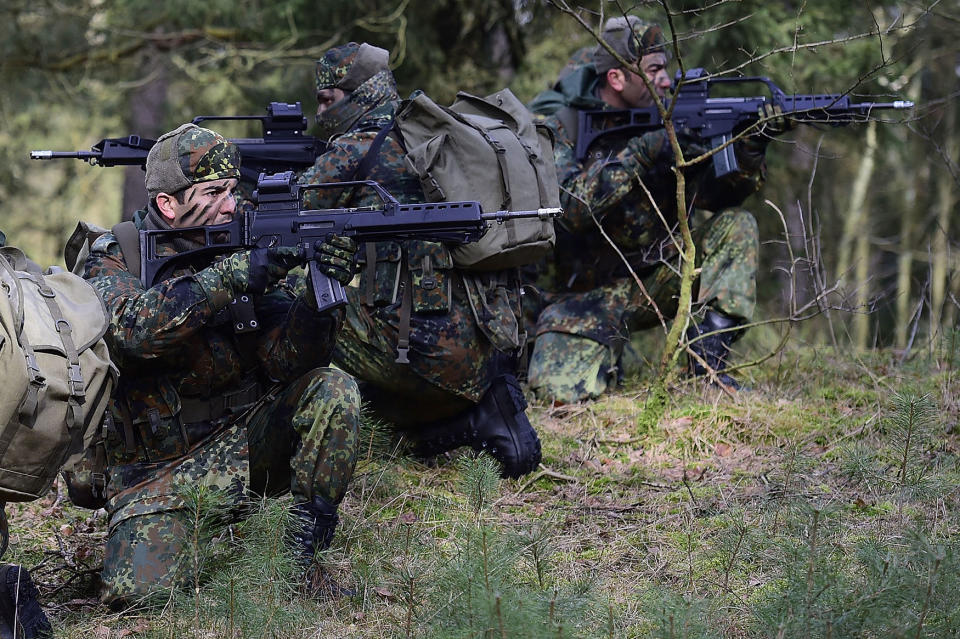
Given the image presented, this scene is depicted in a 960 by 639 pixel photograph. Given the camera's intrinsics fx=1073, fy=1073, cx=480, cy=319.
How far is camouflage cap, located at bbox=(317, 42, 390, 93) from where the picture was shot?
5.78m

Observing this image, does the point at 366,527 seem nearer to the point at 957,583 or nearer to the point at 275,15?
the point at 957,583

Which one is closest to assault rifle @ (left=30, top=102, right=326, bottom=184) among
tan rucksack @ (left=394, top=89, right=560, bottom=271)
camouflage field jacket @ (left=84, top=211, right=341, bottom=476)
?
tan rucksack @ (left=394, top=89, right=560, bottom=271)

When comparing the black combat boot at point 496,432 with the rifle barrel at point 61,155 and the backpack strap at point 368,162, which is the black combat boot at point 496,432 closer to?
the backpack strap at point 368,162

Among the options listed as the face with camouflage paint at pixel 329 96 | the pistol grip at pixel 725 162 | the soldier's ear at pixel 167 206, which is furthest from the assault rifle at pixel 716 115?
the soldier's ear at pixel 167 206

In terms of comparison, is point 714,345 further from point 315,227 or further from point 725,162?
point 315,227

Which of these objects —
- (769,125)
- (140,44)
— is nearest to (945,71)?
(769,125)

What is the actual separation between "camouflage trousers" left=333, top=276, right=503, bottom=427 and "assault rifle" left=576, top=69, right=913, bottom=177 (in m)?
1.89

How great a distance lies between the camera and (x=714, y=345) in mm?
6660

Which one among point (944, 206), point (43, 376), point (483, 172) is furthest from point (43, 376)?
point (944, 206)

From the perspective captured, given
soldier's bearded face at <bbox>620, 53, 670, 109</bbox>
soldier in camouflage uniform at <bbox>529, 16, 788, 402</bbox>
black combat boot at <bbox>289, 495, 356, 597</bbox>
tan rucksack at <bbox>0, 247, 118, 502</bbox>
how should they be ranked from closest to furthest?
tan rucksack at <bbox>0, 247, 118, 502</bbox> → black combat boot at <bbox>289, 495, 356, 597</bbox> → soldier in camouflage uniform at <bbox>529, 16, 788, 402</bbox> → soldier's bearded face at <bbox>620, 53, 670, 109</bbox>

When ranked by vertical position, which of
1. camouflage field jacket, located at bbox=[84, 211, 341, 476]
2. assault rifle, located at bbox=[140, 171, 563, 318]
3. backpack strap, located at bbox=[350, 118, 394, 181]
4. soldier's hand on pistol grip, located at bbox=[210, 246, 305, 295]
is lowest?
camouflage field jacket, located at bbox=[84, 211, 341, 476]

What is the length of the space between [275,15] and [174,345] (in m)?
5.98

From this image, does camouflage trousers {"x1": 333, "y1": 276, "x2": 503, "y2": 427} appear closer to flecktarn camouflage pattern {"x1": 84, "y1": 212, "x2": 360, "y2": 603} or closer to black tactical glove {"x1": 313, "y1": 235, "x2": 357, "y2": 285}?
flecktarn camouflage pattern {"x1": 84, "y1": 212, "x2": 360, "y2": 603}

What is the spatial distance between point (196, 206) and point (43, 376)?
1188mm
